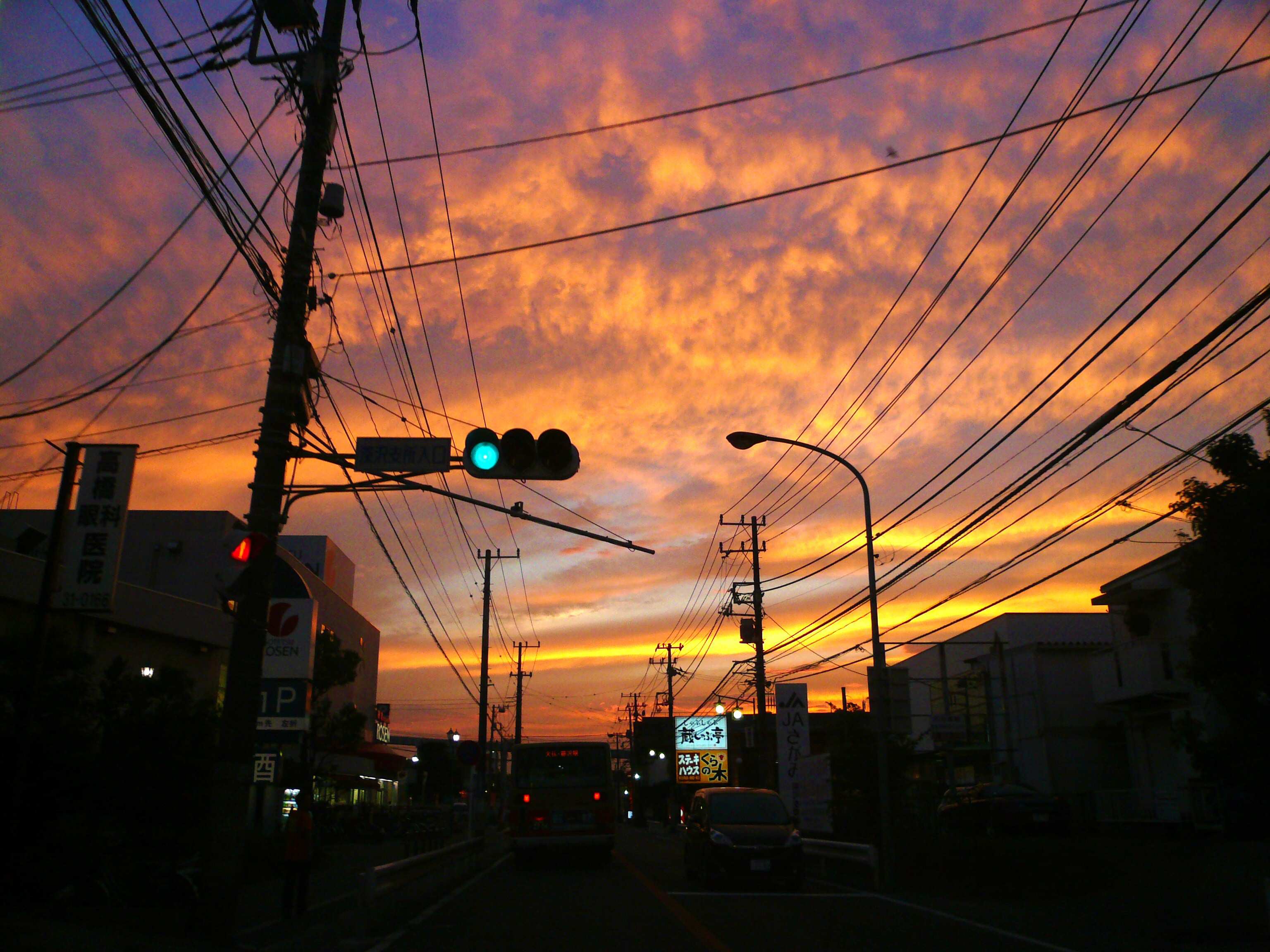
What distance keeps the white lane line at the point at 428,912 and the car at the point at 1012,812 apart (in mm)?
13552

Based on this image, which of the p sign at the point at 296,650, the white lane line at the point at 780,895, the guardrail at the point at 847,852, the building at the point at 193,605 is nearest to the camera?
the p sign at the point at 296,650

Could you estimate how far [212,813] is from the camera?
1002 cm

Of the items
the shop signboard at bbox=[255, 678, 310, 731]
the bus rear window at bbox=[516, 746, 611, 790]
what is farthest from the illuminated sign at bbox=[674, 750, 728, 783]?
the shop signboard at bbox=[255, 678, 310, 731]

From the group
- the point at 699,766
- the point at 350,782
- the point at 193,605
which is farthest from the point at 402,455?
the point at 699,766

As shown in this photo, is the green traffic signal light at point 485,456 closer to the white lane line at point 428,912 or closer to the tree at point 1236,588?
the white lane line at point 428,912

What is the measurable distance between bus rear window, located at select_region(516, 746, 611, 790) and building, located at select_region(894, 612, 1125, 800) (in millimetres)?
10755

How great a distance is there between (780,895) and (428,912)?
6448 millimetres

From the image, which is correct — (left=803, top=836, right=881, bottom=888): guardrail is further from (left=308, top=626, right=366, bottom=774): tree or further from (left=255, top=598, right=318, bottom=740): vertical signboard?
(left=308, top=626, right=366, bottom=774): tree

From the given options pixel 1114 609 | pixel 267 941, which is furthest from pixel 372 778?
pixel 267 941

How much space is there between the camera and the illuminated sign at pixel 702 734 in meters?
69.0

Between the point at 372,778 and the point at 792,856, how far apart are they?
4966 cm

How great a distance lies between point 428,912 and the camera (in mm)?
15070

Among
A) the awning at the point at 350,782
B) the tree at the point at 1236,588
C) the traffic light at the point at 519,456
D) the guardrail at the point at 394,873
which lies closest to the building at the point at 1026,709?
the tree at the point at 1236,588

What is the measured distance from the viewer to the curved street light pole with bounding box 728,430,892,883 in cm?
1850
